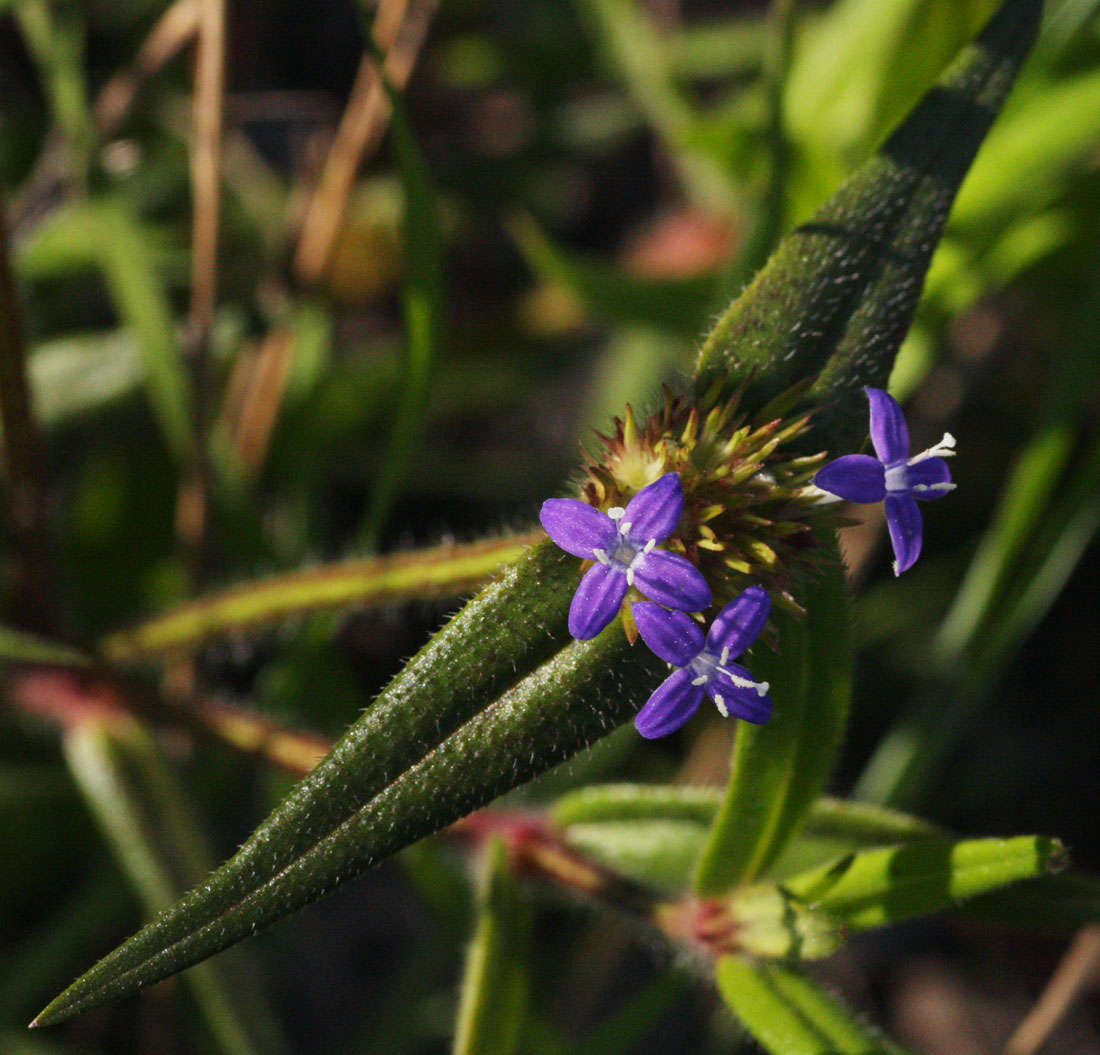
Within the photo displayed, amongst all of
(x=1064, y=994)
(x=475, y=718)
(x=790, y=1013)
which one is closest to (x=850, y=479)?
(x=475, y=718)

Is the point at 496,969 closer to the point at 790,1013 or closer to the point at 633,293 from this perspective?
the point at 790,1013

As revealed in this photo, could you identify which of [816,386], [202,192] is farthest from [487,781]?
[202,192]

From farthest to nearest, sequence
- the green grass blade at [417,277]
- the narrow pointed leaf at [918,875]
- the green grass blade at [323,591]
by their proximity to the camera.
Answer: the green grass blade at [417,277] → the green grass blade at [323,591] → the narrow pointed leaf at [918,875]

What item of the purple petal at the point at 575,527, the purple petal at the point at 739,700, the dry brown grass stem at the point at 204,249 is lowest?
the purple petal at the point at 739,700

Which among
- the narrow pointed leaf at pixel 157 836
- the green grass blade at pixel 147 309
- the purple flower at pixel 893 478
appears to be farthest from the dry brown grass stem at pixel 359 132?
the purple flower at pixel 893 478

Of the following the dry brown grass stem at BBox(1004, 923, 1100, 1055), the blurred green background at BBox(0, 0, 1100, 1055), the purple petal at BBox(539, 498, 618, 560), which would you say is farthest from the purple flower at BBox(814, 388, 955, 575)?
the dry brown grass stem at BBox(1004, 923, 1100, 1055)

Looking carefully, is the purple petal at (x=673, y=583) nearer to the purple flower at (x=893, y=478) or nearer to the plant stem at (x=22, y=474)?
the purple flower at (x=893, y=478)
